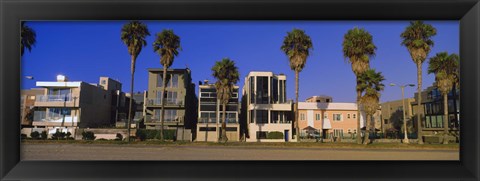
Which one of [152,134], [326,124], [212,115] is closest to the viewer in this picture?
[152,134]

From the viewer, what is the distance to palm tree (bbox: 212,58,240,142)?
93.6 ft

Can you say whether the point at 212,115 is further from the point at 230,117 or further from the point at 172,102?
the point at 172,102

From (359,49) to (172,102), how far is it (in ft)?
51.2

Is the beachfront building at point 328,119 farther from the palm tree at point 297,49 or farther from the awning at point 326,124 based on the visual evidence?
the palm tree at point 297,49

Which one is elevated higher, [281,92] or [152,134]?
[281,92]

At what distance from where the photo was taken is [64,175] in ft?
15.1

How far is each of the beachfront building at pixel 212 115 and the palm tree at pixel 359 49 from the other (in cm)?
1008

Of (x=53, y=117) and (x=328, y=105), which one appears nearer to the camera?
(x=53, y=117)

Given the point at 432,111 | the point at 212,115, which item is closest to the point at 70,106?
the point at 212,115

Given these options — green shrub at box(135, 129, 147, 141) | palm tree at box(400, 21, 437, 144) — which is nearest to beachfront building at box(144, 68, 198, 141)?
green shrub at box(135, 129, 147, 141)

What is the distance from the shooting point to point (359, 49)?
24547mm

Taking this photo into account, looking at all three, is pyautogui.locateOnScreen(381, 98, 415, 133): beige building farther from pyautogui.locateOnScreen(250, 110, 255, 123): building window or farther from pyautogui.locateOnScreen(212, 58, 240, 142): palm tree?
pyautogui.locateOnScreen(212, 58, 240, 142): palm tree
